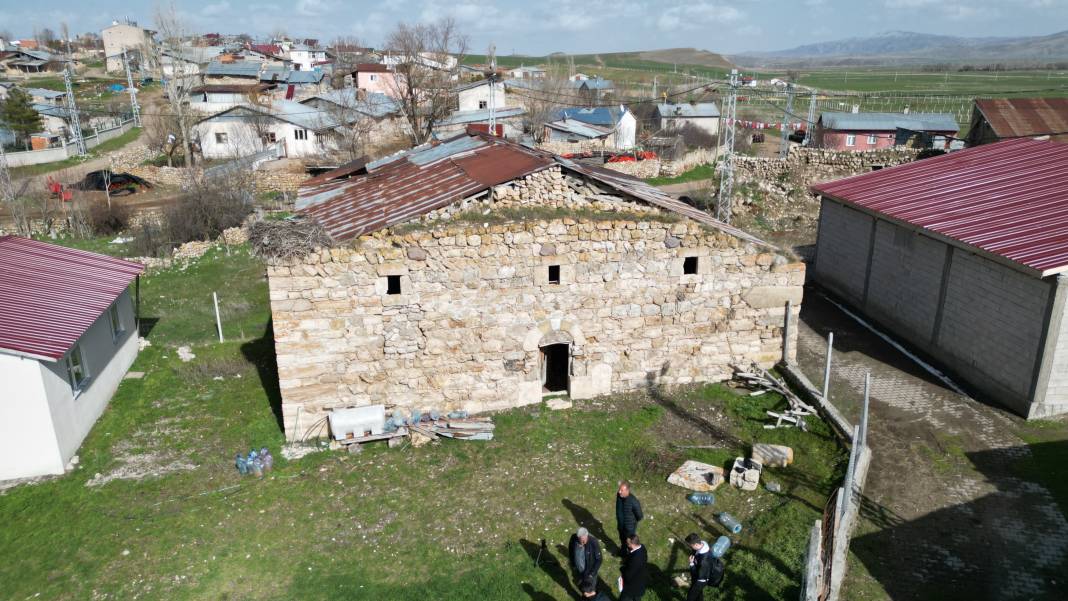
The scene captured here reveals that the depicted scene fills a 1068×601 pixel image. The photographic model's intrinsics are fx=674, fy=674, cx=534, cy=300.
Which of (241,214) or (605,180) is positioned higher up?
(605,180)

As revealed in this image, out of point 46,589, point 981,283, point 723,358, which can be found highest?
point 981,283

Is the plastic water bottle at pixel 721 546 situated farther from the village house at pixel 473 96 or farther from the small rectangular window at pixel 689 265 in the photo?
the village house at pixel 473 96

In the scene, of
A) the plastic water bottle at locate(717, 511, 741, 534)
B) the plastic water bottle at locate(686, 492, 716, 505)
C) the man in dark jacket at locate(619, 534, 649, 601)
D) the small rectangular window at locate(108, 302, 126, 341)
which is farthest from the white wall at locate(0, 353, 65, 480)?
the plastic water bottle at locate(717, 511, 741, 534)

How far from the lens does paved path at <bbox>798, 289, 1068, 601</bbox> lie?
8.38 metres

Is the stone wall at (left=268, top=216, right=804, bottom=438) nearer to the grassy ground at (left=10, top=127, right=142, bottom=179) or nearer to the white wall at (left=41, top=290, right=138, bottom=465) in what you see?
the white wall at (left=41, top=290, right=138, bottom=465)

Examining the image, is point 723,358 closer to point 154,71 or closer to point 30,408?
point 30,408

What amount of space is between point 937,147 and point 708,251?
78.4 feet

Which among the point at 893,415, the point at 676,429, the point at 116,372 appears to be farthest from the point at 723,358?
the point at 116,372

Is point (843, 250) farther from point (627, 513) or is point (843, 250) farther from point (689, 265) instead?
point (627, 513)

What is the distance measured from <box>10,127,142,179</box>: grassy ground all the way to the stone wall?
40075 mm

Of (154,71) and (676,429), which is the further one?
(154,71)

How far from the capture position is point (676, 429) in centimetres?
1224

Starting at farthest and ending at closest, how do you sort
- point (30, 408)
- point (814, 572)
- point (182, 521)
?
point (30, 408)
point (182, 521)
point (814, 572)

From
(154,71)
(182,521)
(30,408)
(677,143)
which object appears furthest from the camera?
(154,71)
